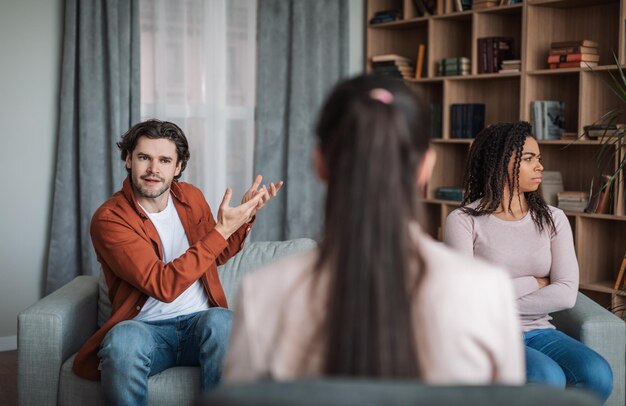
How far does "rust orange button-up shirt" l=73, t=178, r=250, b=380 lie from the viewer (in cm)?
244

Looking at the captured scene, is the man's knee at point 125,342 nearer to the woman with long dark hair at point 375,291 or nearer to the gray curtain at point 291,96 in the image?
the woman with long dark hair at point 375,291

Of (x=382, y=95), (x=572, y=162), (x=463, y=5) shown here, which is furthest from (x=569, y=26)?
(x=382, y=95)

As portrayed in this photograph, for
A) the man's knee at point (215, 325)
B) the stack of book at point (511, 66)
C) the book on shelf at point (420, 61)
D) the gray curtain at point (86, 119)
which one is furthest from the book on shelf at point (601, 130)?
the gray curtain at point (86, 119)

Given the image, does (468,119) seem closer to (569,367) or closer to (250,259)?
(250,259)

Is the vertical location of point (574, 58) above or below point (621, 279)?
above

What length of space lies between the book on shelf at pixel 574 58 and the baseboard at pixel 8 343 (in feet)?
10.5

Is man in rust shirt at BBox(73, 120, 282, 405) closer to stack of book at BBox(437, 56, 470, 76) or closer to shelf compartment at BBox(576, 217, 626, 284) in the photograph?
shelf compartment at BBox(576, 217, 626, 284)

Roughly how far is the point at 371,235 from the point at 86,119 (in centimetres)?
339

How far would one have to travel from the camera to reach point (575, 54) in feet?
13.3

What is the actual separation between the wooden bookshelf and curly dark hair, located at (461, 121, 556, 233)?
1.27 m

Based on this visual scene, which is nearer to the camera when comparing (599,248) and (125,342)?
(125,342)

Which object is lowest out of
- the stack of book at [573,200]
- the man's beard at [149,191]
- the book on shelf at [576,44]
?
the stack of book at [573,200]

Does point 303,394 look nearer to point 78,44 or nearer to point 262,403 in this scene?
point 262,403

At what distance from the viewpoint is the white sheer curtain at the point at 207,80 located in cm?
448
